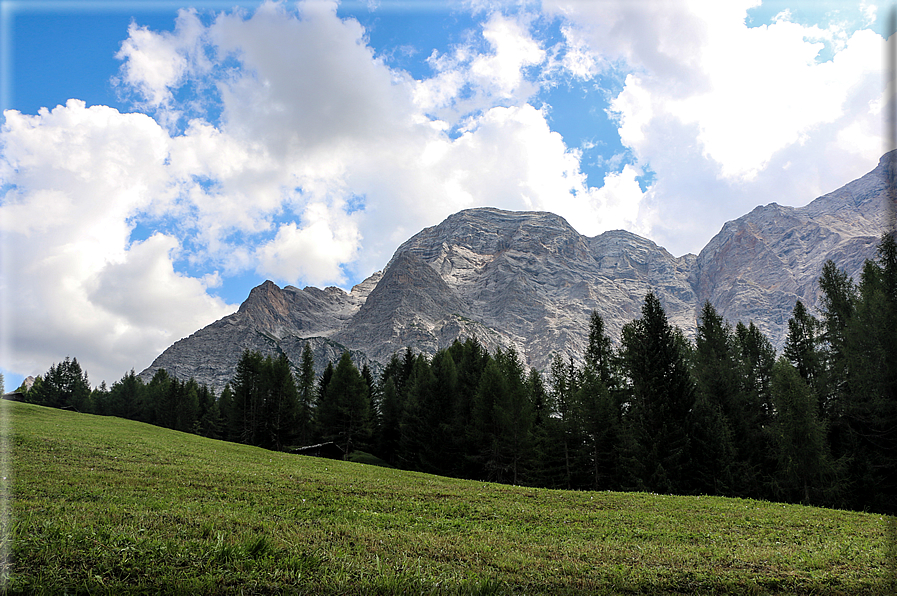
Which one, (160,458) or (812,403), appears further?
(812,403)

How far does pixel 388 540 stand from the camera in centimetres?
1040

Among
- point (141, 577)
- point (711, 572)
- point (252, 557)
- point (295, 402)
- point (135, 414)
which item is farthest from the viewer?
point (135, 414)

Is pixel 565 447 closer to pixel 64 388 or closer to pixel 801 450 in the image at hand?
pixel 801 450

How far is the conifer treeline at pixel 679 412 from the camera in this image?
109 feet

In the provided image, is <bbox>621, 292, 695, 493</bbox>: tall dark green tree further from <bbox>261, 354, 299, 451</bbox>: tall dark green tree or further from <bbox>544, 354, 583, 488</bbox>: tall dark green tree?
<bbox>261, 354, 299, 451</bbox>: tall dark green tree

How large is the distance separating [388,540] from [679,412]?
32.0 meters

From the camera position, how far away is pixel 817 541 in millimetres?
13375

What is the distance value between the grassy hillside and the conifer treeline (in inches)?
633

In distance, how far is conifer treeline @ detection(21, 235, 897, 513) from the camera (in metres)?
33.2

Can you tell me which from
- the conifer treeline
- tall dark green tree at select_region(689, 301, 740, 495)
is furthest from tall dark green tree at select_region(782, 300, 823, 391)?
tall dark green tree at select_region(689, 301, 740, 495)

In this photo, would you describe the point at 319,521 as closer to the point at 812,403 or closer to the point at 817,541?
the point at 817,541

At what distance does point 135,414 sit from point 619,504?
361 feet

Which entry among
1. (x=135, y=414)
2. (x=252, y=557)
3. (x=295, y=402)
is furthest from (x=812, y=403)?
(x=135, y=414)

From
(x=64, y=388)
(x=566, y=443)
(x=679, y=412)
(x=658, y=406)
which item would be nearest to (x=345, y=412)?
(x=566, y=443)
